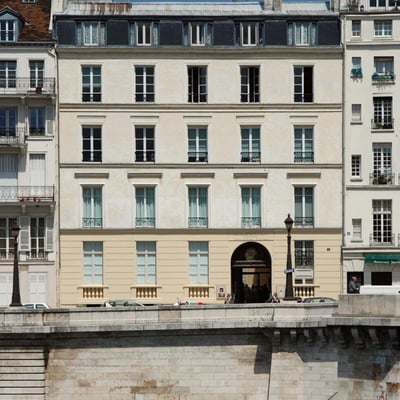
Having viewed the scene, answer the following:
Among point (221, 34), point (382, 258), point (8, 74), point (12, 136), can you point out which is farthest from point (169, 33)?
point (382, 258)

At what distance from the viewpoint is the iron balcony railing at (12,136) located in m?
71.3

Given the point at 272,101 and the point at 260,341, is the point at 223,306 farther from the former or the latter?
the point at 272,101

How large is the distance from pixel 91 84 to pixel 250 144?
30.2ft

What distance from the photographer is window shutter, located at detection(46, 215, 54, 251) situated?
235ft

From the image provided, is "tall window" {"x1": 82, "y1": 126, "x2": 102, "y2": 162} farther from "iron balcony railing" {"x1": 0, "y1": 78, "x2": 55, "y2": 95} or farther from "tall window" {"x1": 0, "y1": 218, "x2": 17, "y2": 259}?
"tall window" {"x1": 0, "y1": 218, "x2": 17, "y2": 259}

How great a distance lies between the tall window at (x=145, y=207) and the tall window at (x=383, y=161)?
1210cm

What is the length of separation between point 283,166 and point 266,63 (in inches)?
225

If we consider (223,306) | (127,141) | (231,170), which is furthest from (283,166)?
(223,306)

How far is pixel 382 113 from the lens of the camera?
7275 cm

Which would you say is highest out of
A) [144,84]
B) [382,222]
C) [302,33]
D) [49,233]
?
[302,33]

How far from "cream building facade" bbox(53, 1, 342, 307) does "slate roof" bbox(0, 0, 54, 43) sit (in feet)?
3.93

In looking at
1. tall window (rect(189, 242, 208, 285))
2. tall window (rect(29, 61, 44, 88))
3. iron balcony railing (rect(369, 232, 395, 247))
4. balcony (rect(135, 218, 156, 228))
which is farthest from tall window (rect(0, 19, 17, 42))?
iron balcony railing (rect(369, 232, 395, 247))

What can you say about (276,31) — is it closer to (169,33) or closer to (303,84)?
(303,84)

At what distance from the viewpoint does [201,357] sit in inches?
1913
